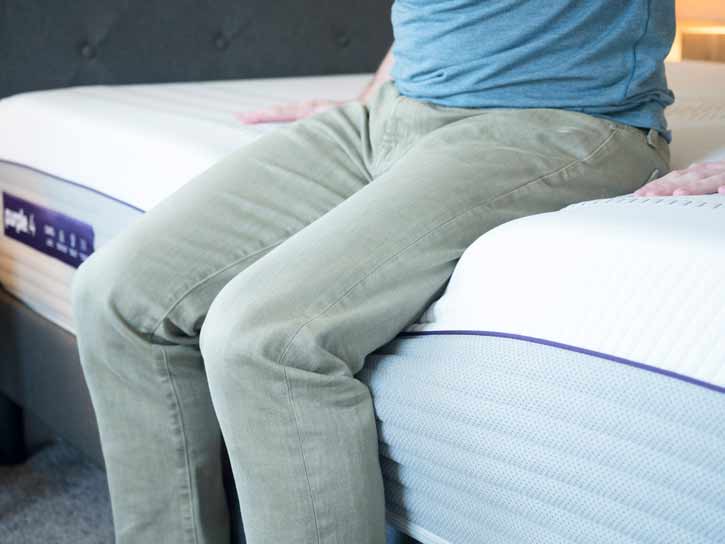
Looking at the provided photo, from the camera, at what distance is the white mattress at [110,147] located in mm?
1167

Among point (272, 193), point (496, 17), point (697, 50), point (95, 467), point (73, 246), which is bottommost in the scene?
point (95, 467)

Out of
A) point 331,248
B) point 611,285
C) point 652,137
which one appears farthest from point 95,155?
point 611,285

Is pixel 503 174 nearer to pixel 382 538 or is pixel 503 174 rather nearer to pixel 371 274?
pixel 371 274

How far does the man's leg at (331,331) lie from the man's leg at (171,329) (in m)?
0.10

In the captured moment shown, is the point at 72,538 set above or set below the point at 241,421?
below

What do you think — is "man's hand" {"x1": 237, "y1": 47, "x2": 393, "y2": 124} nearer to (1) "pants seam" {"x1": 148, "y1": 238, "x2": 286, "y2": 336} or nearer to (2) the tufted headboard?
(1) "pants seam" {"x1": 148, "y1": 238, "x2": 286, "y2": 336}

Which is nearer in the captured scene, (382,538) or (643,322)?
(643,322)

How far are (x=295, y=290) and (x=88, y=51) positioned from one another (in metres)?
1.25

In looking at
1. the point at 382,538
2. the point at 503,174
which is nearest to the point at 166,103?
the point at 503,174

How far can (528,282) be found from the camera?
0.72 m

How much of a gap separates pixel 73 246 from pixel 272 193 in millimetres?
420

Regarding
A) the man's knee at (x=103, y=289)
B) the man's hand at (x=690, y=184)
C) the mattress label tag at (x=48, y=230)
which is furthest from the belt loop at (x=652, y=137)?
the mattress label tag at (x=48, y=230)

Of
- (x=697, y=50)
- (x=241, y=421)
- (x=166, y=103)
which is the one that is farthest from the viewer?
(x=697, y=50)

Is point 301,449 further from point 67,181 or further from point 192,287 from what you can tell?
point 67,181
